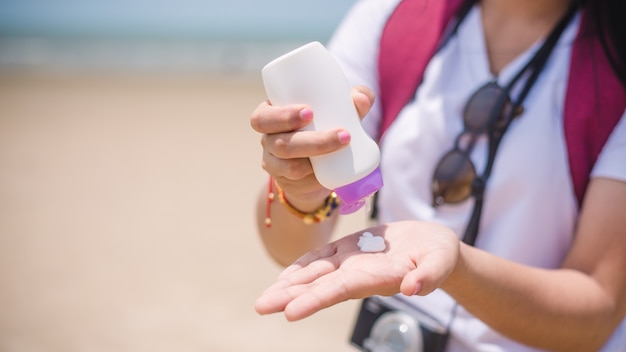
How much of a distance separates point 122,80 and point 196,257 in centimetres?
723

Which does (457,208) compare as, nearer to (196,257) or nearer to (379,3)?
(379,3)

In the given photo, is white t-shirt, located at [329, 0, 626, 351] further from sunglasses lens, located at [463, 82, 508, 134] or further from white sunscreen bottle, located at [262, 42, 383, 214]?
white sunscreen bottle, located at [262, 42, 383, 214]

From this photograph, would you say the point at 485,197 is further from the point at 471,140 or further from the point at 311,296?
the point at 311,296

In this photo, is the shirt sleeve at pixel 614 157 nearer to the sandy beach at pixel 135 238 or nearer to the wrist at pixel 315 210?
the wrist at pixel 315 210

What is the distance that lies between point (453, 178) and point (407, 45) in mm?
364

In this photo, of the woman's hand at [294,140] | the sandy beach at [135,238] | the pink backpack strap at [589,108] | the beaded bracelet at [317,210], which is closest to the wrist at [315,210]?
the beaded bracelet at [317,210]

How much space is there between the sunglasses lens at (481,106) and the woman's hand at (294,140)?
385mm

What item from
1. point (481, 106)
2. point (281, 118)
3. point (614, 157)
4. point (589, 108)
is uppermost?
point (281, 118)

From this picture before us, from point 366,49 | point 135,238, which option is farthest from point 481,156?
point 135,238

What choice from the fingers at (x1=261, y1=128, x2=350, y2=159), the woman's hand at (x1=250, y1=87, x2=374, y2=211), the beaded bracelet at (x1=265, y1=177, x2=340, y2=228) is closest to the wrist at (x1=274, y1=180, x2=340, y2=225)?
the beaded bracelet at (x1=265, y1=177, x2=340, y2=228)

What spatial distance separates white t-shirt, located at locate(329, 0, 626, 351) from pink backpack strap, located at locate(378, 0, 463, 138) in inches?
1.1

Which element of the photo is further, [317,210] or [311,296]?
[317,210]

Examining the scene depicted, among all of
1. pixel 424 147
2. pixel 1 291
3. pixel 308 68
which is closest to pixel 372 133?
pixel 424 147

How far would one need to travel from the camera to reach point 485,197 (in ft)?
4.61
